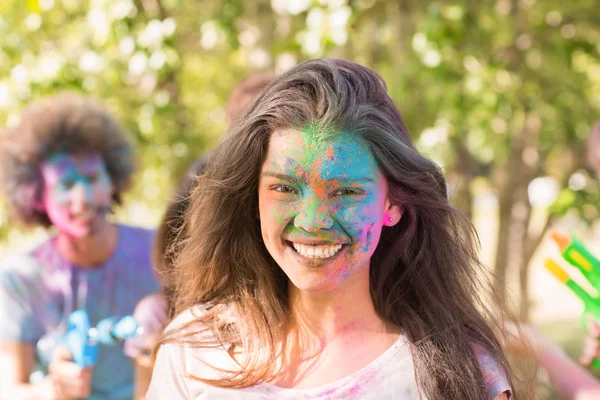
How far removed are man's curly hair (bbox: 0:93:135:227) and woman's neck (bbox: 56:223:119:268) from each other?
9.3 inches

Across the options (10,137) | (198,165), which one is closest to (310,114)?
(198,165)

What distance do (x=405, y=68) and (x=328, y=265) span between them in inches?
101

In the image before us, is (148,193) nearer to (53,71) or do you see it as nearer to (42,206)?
(53,71)

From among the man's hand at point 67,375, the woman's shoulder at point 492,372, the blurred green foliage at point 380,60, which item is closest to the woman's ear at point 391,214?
the woman's shoulder at point 492,372

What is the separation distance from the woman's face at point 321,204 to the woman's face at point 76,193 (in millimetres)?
1580

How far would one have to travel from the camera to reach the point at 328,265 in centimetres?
175

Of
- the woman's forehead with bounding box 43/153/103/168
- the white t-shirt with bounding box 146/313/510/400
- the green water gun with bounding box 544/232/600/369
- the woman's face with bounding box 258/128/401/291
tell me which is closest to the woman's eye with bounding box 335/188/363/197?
the woman's face with bounding box 258/128/401/291

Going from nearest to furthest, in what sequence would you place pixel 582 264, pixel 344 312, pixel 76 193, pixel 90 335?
pixel 344 312 → pixel 582 264 → pixel 90 335 → pixel 76 193

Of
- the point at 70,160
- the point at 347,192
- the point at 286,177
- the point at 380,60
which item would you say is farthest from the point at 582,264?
the point at 380,60

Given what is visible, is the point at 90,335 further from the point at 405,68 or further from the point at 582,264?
the point at 405,68

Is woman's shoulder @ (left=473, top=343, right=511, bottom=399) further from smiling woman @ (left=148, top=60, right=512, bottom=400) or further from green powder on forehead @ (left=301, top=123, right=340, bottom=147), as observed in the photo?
green powder on forehead @ (left=301, top=123, right=340, bottom=147)

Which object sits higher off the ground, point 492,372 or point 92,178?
point 92,178

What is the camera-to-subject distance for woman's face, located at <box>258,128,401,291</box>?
1732mm

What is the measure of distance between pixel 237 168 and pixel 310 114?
21 cm
